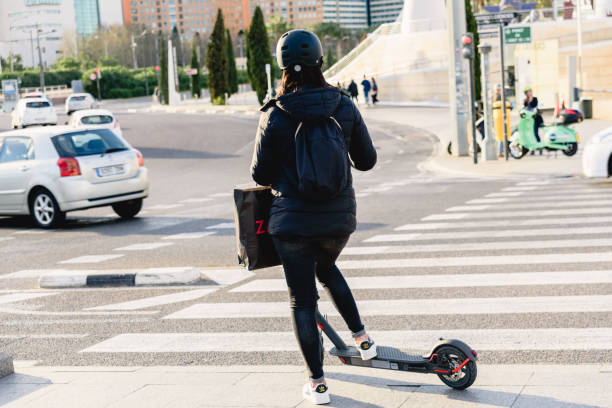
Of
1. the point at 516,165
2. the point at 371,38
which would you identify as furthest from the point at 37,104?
the point at 516,165

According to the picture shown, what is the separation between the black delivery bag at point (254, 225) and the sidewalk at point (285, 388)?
0.72m

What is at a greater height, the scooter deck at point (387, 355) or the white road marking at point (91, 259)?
the scooter deck at point (387, 355)

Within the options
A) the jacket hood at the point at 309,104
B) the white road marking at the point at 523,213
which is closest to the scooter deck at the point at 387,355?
the jacket hood at the point at 309,104

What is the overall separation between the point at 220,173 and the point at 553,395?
2028 cm

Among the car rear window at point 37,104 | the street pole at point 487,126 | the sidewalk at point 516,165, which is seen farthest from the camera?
the car rear window at point 37,104

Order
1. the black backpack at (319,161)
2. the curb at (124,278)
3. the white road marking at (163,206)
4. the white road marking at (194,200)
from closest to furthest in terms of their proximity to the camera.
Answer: the black backpack at (319,161) → the curb at (124,278) → the white road marking at (163,206) → the white road marking at (194,200)

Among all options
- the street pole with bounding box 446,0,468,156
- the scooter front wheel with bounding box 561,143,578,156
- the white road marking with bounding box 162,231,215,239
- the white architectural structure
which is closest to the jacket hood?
the white road marking with bounding box 162,231,215,239

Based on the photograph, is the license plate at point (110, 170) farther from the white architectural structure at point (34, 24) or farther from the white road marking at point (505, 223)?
the white architectural structure at point (34, 24)

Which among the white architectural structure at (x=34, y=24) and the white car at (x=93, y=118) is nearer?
the white car at (x=93, y=118)

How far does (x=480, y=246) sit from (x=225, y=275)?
2784mm

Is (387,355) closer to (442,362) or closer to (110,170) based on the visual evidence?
(442,362)

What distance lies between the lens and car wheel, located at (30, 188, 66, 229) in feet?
46.6

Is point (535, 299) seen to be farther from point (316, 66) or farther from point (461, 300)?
point (316, 66)

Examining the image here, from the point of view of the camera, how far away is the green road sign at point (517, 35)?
21.0 m
